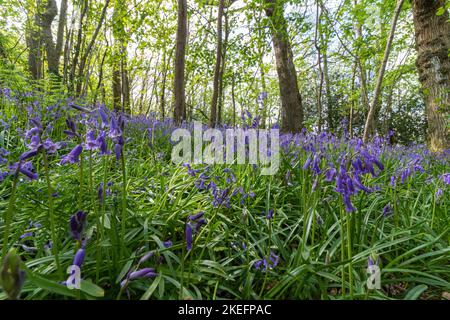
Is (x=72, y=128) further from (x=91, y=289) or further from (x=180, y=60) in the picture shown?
(x=180, y=60)

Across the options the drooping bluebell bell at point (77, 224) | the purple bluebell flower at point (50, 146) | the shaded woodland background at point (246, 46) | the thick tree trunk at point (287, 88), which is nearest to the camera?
the drooping bluebell bell at point (77, 224)

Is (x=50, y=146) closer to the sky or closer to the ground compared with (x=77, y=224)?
closer to the sky

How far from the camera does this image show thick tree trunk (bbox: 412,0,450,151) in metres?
5.37

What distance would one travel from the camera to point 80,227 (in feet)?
3.07

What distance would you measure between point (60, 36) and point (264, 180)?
327 inches

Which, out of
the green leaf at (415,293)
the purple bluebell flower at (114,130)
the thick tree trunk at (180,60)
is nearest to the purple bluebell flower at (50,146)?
the purple bluebell flower at (114,130)

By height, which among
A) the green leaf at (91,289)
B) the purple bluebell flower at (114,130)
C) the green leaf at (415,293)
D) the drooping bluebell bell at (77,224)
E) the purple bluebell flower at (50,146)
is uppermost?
the purple bluebell flower at (114,130)

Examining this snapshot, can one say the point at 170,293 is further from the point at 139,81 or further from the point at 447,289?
the point at 139,81

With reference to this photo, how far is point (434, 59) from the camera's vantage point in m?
5.44

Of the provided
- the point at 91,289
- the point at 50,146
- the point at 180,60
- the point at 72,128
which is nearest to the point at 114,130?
the point at 72,128

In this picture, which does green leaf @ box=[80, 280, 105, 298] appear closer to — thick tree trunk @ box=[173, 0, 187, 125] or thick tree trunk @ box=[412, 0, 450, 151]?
thick tree trunk @ box=[173, 0, 187, 125]

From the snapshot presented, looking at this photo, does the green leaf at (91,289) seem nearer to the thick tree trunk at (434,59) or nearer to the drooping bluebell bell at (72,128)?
the drooping bluebell bell at (72,128)

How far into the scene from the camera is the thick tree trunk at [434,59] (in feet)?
17.6

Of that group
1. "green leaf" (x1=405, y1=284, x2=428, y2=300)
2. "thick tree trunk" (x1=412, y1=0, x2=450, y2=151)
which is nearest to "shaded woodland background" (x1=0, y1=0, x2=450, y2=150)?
"thick tree trunk" (x1=412, y1=0, x2=450, y2=151)
